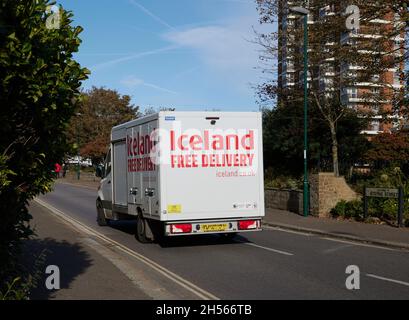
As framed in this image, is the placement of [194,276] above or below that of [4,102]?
below

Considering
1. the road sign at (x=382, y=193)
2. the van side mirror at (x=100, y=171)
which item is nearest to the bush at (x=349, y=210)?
the road sign at (x=382, y=193)

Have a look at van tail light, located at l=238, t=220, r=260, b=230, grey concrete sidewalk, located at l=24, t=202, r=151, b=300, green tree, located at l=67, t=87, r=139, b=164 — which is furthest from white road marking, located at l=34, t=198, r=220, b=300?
green tree, located at l=67, t=87, r=139, b=164

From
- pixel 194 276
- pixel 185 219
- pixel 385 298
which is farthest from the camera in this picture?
pixel 185 219

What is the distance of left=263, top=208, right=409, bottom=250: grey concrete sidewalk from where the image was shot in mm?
13320

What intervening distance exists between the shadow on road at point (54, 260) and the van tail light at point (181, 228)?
2.01 meters

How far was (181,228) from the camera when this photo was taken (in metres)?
12.3

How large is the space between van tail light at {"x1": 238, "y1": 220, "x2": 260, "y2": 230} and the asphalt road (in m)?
0.47

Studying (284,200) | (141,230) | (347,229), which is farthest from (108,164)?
(284,200)

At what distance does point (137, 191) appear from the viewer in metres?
13.8

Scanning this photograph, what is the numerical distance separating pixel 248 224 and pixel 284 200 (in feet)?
33.0

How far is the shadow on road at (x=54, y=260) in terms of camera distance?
758 centimetres
